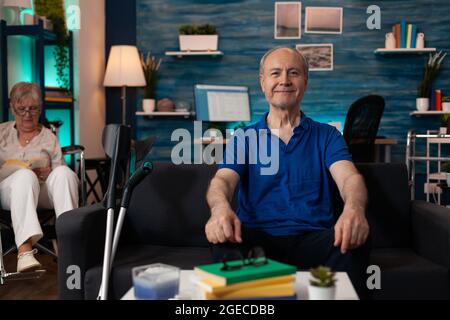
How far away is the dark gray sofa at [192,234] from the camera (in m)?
2.06

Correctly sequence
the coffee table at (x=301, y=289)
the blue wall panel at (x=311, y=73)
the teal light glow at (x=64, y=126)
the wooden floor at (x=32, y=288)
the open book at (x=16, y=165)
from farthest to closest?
1. the blue wall panel at (x=311, y=73)
2. the teal light glow at (x=64, y=126)
3. the open book at (x=16, y=165)
4. the wooden floor at (x=32, y=288)
5. the coffee table at (x=301, y=289)

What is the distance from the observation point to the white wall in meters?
5.36

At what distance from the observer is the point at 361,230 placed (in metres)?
1.76

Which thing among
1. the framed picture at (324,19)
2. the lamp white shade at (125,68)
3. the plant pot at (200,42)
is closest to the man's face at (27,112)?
the lamp white shade at (125,68)

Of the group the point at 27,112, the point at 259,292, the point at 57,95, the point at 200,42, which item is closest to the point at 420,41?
the point at 200,42

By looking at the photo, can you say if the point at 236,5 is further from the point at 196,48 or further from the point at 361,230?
the point at 361,230

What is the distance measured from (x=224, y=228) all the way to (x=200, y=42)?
14.2 ft

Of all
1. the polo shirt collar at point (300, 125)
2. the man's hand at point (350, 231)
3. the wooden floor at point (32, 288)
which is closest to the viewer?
the man's hand at point (350, 231)

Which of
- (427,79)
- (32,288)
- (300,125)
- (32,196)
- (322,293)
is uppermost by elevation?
(427,79)

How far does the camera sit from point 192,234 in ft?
8.13

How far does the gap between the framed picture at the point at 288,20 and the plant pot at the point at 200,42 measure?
630 millimetres

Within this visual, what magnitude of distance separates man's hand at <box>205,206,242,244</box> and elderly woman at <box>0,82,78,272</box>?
1558 millimetres

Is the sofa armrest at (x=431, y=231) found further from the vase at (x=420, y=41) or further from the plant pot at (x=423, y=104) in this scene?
the vase at (x=420, y=41)

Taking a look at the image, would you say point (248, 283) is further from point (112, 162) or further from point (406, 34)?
point (406, 34)
